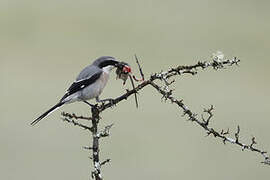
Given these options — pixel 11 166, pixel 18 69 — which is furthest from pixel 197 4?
pixel 11 166

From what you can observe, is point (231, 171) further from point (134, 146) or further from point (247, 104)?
point (247, 104)

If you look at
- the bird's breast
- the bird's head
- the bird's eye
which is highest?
the bird's breast

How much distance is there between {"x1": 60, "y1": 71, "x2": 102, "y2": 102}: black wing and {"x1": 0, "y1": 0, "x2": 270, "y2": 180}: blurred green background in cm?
684

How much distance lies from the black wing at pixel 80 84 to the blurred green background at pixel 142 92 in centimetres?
684

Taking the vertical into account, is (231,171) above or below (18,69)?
below

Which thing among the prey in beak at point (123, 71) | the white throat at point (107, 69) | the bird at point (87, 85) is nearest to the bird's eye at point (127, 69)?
the prey in beak at point (123, 71)

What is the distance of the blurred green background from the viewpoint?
45.2ft

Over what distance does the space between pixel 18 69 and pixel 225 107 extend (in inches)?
267

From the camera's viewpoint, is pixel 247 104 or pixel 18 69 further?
pixel 18 69

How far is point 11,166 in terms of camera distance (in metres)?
12.6

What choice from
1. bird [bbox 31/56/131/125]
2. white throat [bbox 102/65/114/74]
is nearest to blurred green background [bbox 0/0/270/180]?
bird [bbox 31/56/131/125]

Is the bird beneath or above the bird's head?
above

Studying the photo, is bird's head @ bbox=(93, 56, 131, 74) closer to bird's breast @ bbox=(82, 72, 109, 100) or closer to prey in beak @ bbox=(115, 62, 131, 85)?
prey in beak @ bbox=(115, 62, 131, 85)

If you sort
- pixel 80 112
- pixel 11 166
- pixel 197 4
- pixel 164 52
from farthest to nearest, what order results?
pixel 197 4 < pixel 164 52 < pixel 80 112 < pixel 11 166
